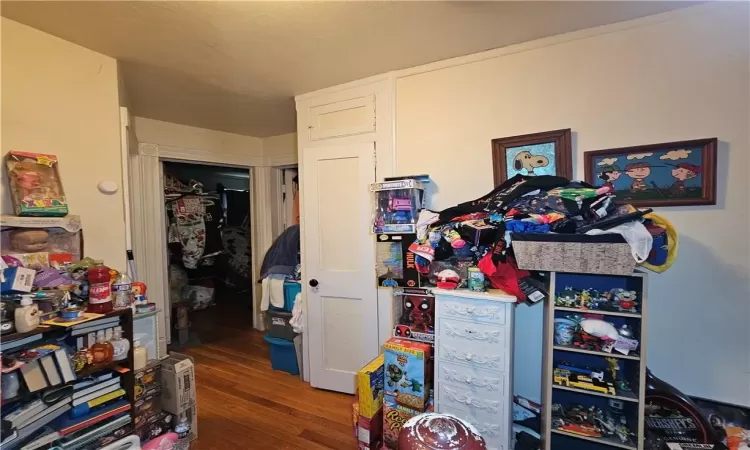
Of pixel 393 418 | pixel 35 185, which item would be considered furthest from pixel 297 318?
pixel 35 185

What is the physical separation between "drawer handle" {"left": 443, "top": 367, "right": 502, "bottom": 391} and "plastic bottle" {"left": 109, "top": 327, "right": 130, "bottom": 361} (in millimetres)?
1690

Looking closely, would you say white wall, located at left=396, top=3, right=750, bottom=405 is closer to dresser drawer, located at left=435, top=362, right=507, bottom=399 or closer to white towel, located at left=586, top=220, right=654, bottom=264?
dresser drawer, located at left=435, top=362, right=507, bottom=399

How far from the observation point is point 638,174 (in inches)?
67.6

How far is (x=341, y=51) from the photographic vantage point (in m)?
2.02

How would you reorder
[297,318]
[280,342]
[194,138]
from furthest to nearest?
[194,138] < [280,342] < [297,318]

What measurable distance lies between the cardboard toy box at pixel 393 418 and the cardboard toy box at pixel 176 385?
1.26 meters

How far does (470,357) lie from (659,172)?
53.6 inches

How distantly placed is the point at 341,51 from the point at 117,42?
4.15 feet

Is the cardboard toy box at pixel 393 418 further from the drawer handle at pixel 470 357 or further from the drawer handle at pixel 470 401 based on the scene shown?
the drawer handle at pixel 470 357

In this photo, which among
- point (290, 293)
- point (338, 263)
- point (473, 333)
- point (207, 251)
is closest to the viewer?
point (473, 333)

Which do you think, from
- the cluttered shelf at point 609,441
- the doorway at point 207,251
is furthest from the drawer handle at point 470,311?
the doorway at point 207,251

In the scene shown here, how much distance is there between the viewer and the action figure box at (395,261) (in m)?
2.09

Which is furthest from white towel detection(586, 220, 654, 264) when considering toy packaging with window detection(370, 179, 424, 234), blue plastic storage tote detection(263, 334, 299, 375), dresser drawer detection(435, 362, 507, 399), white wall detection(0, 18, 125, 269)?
white wall detection(0, 18, 125, 269)

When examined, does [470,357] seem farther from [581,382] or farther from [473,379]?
[581,382]
